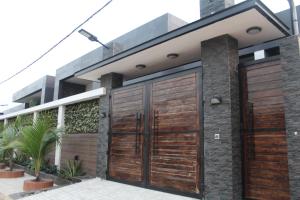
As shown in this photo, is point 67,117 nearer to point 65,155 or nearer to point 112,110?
point 65,155

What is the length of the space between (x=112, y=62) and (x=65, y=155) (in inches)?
182

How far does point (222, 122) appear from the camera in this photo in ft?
16.9

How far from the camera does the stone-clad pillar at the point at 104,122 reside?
7.95m

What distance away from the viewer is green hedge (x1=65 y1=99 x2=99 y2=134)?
8977 millimetres

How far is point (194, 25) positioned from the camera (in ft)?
17.0

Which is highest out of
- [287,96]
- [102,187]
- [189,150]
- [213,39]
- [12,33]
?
[12,33]

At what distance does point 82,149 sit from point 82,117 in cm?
111

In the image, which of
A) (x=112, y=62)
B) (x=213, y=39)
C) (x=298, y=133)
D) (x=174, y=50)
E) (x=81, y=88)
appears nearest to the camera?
(x=298, y=133)

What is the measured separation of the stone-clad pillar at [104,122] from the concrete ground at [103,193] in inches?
30.0

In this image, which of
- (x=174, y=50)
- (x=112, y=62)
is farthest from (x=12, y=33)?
(x=174, y=50)

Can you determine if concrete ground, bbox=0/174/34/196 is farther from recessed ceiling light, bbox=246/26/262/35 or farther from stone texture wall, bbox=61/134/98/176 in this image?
recessed ceiling light, bbox=246/26/262/35

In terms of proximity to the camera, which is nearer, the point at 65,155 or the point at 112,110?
the point at 112,110

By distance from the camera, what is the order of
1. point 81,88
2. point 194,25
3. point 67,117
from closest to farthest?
point 194,25 → point 67,117 → point 81,88

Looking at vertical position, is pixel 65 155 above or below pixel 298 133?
below
